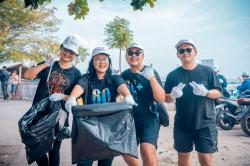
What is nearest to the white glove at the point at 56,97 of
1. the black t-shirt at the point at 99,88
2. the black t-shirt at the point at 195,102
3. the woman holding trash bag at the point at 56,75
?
the woman holding trash bag at the point at 56,75

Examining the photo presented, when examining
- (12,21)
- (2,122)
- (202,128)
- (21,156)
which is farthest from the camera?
Result: (12,21)

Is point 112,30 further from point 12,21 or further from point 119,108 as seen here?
point 119,108

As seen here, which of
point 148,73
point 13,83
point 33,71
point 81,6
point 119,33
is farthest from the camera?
point 119,33

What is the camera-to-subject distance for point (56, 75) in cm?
375

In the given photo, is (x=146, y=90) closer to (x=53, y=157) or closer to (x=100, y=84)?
(x=100, y=84)

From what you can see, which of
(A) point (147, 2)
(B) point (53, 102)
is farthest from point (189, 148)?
(A) point (147, 2)

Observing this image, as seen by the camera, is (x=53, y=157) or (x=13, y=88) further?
(x=13, y=88)

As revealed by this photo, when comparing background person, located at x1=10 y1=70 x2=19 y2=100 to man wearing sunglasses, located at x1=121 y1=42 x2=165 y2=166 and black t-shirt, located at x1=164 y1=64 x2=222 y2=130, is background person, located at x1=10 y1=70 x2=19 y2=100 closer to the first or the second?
man wearing sunglasses, located at x1=121 y1=42 x2=165 y2=166

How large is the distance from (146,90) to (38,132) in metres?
1.40

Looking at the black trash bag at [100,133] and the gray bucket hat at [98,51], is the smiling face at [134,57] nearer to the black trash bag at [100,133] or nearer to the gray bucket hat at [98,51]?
the gray bucket hat at [98,51]

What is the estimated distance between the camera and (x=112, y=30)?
3528cm

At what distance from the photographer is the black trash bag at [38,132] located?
3311mm

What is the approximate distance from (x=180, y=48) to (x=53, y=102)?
180 cm

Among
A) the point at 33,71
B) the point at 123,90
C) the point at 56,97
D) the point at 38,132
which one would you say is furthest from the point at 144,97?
the point at 33,71
